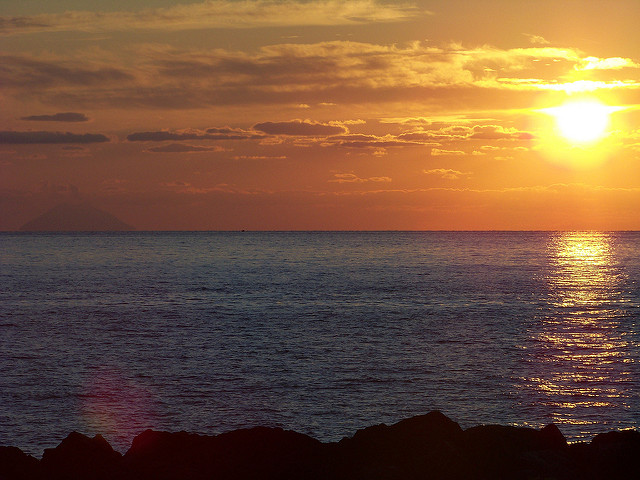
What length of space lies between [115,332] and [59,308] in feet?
55.9

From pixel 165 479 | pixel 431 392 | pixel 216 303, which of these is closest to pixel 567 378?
pixel 431 392

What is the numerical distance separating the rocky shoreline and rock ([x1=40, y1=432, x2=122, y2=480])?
0.02 meters

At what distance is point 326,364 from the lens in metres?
41.9

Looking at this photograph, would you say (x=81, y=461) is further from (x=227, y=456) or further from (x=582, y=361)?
(x=582, y=361)

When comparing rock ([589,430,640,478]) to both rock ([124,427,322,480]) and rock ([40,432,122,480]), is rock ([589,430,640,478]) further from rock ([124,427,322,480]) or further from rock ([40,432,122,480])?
rock ([40,432,122,480])

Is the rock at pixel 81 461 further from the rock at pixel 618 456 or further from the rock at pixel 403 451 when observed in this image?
the rock at pixel 618 456

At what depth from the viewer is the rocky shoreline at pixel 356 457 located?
1742 centimetres

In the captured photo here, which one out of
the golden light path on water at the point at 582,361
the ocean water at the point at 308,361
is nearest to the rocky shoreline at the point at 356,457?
the ocean water at the point at 308,361

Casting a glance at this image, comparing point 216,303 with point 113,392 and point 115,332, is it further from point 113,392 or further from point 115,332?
point 113,392

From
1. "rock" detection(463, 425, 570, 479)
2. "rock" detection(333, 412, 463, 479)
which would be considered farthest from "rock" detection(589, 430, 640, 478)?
"rock" detection(333, 412, 463, 479)

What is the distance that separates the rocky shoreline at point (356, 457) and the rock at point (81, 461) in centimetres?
2

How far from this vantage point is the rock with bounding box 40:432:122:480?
18188mm

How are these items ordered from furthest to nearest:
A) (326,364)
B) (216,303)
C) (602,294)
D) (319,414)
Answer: (602,294) → (216,303) → (326,364) → (319,414)

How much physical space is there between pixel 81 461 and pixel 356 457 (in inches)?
256
